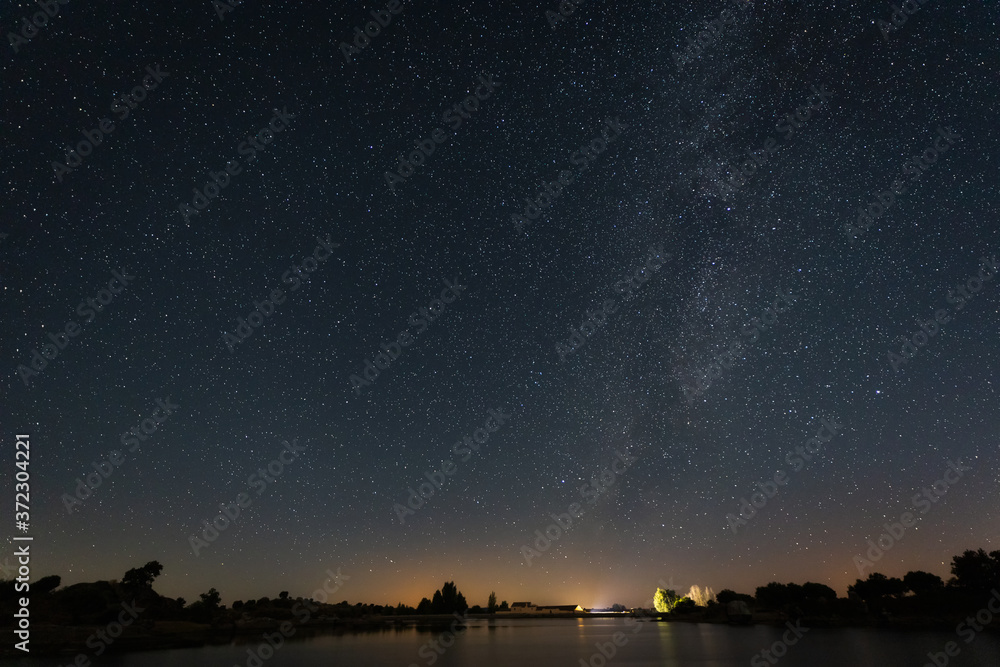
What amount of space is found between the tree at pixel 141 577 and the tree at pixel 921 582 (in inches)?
4719

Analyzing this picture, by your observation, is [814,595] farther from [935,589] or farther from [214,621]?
[214,621]

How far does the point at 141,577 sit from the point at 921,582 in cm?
12471

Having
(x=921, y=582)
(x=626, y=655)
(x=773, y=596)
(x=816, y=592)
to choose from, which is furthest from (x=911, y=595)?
(x=626, y=655)

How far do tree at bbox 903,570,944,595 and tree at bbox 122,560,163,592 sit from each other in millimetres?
119871

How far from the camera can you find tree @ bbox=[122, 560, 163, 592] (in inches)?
3007

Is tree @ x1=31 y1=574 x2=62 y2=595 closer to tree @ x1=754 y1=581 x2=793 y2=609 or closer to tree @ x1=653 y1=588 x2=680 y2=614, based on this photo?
tree @ x1=754 y1=581 x2=793 y2=609

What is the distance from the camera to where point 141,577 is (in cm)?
7794

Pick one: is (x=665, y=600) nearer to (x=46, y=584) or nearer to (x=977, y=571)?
(x=977, y=571)

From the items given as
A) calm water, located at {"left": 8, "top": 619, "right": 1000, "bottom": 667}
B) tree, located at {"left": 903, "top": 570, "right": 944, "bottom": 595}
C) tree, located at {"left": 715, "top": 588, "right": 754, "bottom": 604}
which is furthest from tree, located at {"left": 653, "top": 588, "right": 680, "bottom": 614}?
calm water, located at {"left": 8, "top": 619, "right": 1000, "bottom": 667}

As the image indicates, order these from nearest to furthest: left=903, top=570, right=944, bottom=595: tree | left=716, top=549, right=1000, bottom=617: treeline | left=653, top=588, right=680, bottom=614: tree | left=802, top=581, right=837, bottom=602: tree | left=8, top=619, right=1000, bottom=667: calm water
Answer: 1. left=8, top=619, right=1000, bottom=667: calm water
2. left=716, top=549, right=1000, bottom=617: treeline
3. left=903, top=570, right=944, bottom=595: tree
4. left=802, top=581, right=837, bottom=602: tree
5. left=653, top=588, right=680, bottom=614: tree

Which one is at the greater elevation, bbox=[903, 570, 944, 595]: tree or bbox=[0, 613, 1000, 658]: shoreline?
bbox=[903, 570, 944, 595]: tree

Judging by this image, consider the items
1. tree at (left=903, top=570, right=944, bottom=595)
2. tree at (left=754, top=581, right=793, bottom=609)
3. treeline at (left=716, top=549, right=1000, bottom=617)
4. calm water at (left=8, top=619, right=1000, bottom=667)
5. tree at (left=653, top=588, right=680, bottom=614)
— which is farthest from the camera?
tree at (left=653, top=588, right=680, bottom=614)

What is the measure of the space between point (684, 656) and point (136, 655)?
47638 mm

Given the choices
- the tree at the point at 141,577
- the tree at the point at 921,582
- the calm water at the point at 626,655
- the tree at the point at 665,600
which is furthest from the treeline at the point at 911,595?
the tree at the point at 141,577
